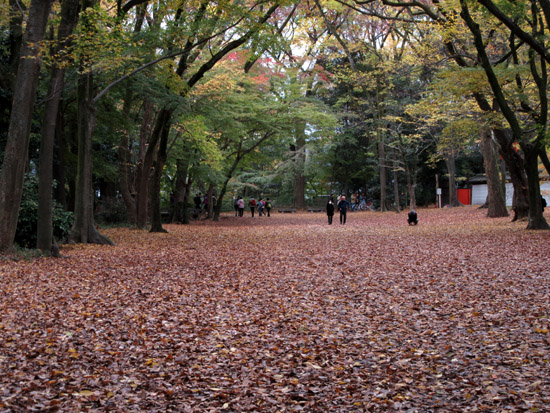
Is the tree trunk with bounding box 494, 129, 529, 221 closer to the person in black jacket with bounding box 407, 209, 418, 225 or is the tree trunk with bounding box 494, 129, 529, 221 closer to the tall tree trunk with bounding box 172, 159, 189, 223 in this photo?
the person in black jacket with bounding box 407, 209, 418, 225

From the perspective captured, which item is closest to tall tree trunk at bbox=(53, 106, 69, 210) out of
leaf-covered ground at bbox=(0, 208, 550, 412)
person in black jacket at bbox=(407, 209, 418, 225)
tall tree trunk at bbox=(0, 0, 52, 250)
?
tall tree trunk at bbox=(0, 0, 52, 250)

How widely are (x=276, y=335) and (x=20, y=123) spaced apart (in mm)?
7411

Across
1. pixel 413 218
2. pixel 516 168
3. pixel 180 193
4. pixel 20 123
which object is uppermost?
pixel 20 123

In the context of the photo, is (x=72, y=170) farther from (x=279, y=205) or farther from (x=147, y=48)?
Result: (x=279, y=205)

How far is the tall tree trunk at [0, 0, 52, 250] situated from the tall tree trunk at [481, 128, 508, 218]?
61.5 feet

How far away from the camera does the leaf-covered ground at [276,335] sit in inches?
145

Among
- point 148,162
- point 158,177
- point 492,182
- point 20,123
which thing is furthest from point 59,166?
point 492,182

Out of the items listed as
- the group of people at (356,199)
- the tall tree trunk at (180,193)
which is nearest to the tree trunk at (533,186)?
the tall tree trunk at (180,193)

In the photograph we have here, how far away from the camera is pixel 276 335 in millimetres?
5348

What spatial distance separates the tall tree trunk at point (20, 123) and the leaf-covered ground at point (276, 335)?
43.6 inches

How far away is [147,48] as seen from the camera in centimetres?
1328

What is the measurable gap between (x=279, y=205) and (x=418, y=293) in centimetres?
4105

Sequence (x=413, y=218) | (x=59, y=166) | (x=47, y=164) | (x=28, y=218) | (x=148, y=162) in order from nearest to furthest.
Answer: (x=47, y=164) → (x=28, y=218) → (x=59, y=166) → (x=148, y=162) → (x=413, y=218)

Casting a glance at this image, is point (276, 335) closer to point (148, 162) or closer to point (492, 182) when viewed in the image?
point (148, 162)
